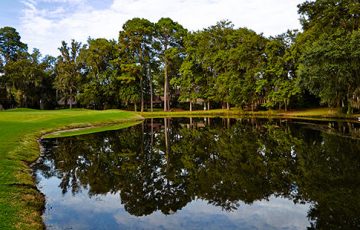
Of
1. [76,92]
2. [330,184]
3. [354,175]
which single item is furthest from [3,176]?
[76,92]

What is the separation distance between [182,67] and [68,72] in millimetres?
28033

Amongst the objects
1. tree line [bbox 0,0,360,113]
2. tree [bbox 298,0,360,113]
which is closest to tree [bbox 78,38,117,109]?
tree line [bbox 0,0,360,113]

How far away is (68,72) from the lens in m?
81.6

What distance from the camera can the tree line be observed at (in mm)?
52400

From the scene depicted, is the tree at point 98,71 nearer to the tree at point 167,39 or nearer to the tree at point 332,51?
the tree at point 167,39

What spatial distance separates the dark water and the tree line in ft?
103

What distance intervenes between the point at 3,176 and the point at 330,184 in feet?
41.1

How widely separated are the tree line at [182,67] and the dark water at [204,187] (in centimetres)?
3130

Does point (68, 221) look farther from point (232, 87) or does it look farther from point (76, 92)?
point (76, 92)

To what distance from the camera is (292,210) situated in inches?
419

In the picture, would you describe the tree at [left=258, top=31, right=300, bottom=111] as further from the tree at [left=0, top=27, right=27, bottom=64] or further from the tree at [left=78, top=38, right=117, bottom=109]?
the tree at [left=0, top=27, right=27, bottom=64]

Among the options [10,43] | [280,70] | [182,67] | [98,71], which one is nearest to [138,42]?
[182,67]

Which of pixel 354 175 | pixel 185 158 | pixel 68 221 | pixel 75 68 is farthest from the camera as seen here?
pixel 75 68

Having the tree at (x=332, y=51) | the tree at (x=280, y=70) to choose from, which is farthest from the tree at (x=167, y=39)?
the tree at (x=332, y=51)
